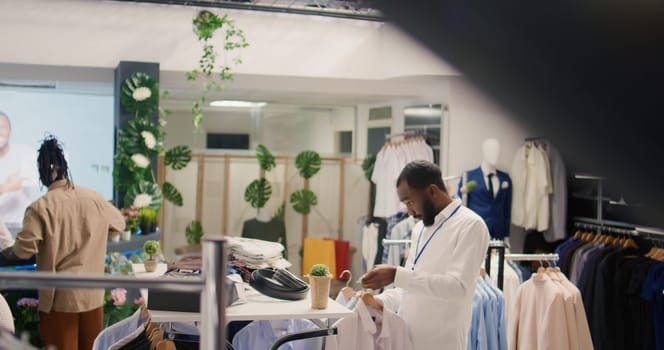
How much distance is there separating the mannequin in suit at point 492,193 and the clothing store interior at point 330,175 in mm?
20

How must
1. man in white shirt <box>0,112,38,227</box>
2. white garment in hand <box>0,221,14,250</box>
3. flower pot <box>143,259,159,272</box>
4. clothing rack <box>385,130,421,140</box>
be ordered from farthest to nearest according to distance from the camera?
clothing rack <box>385,130,421,140</box>, man in white shirt <box>0,112,38,227</box>, white garment in hand <box>0,221,14,250</box>, flower pot <box>143,259,159,272</box>

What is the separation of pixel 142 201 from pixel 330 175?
2.73 m

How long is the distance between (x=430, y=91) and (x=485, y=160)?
97cm

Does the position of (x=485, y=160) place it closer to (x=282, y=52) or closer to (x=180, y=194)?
(x=282, y=52)

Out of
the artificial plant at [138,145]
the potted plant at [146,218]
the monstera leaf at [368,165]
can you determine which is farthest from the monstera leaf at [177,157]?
the monstera leaf at [368,165]

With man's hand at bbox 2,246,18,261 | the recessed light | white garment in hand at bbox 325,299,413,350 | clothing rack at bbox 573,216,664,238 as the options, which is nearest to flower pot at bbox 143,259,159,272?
man's hand at bbox 2,246,18,261

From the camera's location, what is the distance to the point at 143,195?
5977 millimetres

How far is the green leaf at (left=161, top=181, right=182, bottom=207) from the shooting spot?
755 cm

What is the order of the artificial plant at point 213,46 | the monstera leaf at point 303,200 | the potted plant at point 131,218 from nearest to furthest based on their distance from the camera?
the potted plant at point 131,218
the artificial plant at point 213,46
the monstera leaf at point 303,200

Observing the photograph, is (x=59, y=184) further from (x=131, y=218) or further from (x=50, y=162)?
(x=131, y=218)

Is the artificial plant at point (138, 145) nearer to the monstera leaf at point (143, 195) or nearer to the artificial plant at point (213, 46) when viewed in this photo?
the monstera leaf at point (143, 195)

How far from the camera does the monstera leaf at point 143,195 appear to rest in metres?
5.95

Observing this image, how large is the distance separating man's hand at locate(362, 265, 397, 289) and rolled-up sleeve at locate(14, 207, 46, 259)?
6.69 feet

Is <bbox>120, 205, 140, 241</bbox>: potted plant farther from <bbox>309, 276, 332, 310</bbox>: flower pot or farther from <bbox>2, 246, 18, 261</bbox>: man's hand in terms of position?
<bbox>309, 276, 332, 310</bbox>: flower pot
